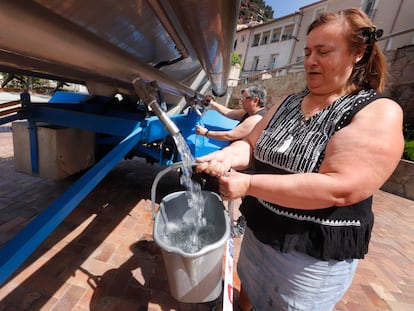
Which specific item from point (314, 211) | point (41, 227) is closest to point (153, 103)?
point (41, 227)

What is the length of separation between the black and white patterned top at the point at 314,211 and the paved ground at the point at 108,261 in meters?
1.19

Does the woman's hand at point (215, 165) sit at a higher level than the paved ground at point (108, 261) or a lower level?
higher

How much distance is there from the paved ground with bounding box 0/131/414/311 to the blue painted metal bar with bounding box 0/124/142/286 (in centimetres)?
93

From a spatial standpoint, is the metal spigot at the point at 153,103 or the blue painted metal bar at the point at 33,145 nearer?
the metal spigot at the point at 153,103

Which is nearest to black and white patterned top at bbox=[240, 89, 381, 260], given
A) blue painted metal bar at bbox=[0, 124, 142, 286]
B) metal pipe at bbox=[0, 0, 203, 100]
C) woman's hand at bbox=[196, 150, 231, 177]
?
woman's hand at bbox=[196, 150, 231, 177]

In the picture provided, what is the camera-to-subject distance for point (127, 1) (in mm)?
1205

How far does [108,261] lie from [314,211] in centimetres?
191

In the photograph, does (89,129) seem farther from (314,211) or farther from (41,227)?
(314,211)

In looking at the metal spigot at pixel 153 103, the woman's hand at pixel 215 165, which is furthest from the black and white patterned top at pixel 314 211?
the metal spigot at pixel 153 103

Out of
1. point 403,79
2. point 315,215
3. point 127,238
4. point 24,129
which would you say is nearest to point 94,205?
point 127,238

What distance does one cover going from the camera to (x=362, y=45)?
0.94 m

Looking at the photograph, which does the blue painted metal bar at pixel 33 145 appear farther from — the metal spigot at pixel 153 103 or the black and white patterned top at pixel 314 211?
the black and white patterned top at pixel 314 211

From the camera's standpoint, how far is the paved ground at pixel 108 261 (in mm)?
1709

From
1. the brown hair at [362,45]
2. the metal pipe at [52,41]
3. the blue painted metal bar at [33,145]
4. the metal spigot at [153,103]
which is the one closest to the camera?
the metal pipe at [52,41]
